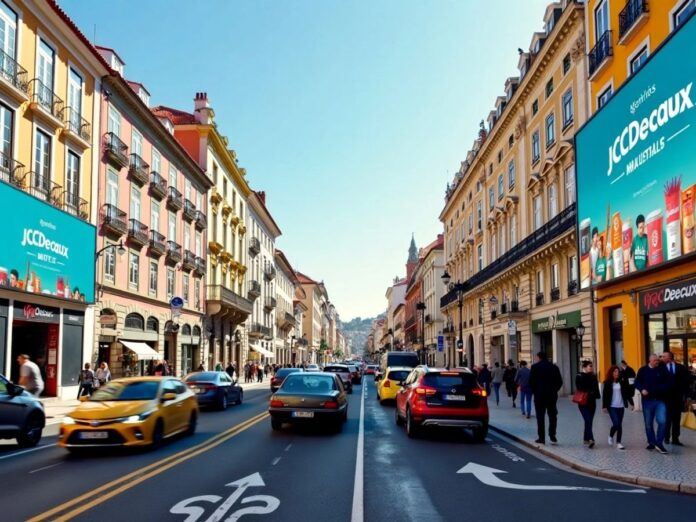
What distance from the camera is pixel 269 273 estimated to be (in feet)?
255

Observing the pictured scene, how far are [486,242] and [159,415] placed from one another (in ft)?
121

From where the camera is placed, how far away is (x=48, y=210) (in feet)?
80.6

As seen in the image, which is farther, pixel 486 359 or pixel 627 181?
pixel 486 359

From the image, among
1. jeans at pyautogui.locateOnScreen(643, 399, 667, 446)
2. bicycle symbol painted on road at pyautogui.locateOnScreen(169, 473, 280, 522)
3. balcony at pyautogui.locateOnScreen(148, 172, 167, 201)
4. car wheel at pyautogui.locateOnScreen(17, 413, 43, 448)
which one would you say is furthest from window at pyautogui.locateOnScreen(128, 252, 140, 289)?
Result: jeans at pyautogui.locateOnScreen(643, 399, 667, 446)

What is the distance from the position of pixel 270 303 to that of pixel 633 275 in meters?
61.4

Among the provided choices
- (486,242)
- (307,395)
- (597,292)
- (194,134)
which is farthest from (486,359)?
(307,395)

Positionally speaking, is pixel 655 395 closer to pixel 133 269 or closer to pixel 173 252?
pixel 133 269

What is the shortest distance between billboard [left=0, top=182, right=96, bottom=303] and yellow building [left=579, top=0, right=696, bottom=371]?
19796 millimetres

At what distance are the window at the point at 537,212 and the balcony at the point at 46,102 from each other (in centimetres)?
2256

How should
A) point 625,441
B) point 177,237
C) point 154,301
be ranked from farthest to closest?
point 177,237
point 154,301
point 625,441

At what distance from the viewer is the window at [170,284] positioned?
4048 centimetres

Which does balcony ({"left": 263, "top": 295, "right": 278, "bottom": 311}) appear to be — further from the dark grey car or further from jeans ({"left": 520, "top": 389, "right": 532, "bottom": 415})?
the dark grey car

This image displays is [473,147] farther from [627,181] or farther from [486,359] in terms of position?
[627,181]

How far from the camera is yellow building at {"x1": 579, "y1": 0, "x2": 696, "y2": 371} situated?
18.1 m
